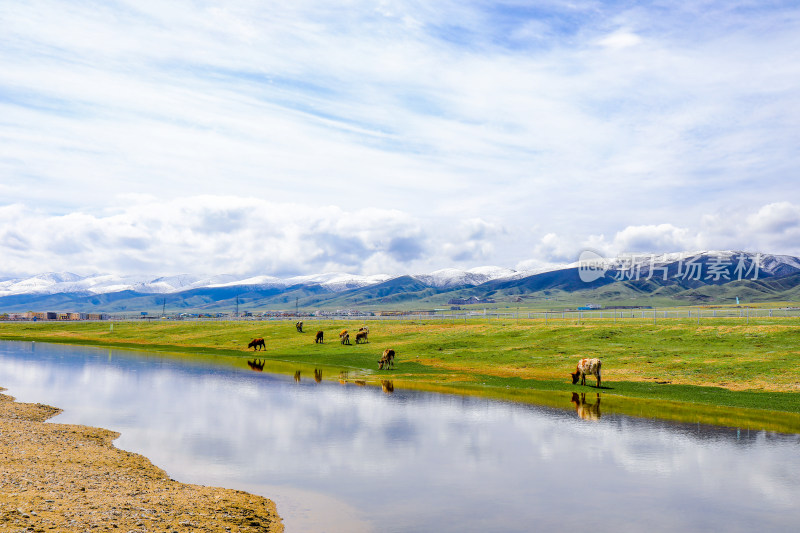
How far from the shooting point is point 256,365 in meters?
65.8

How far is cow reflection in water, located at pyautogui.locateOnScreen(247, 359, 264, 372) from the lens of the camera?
6100 centimetres

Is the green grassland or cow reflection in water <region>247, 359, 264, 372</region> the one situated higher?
the green grassland

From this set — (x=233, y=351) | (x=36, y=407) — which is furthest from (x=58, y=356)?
(x=36, y=407)

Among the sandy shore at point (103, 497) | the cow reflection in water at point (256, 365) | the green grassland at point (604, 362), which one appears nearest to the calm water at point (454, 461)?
the sandy shore at point (103, 497)

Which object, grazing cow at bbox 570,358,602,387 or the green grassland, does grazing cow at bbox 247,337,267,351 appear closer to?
the green grassland

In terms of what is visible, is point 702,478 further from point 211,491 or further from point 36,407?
point 36,407

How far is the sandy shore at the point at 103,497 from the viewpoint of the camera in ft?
50.4

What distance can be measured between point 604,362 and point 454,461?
3690 centimetres

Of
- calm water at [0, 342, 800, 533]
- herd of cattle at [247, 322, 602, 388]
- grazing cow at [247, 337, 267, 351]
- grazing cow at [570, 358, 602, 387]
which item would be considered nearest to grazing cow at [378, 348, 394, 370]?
herd of cattle at [247, 322, 602, 388]

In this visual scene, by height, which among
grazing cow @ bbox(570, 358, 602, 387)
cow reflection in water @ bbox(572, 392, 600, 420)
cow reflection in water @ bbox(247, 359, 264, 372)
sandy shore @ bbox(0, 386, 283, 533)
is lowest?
cow reflection in water @ bbox(247, 359, 264, 372)

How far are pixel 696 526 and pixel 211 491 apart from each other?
15.2m

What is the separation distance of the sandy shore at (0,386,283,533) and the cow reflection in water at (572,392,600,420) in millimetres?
21250

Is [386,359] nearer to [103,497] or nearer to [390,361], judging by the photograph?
[390,361]

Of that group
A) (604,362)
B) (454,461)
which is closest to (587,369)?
(604,362)
